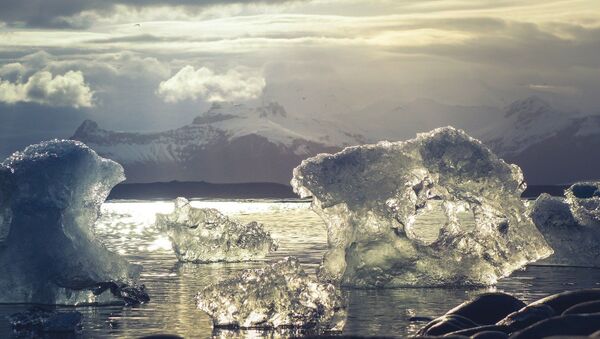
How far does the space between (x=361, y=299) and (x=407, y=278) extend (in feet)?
13.6

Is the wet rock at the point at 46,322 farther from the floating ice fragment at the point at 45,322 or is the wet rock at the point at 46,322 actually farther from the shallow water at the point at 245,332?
the shallow water at the point at 245,332

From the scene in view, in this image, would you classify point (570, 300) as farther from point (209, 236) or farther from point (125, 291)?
point (209, 236)

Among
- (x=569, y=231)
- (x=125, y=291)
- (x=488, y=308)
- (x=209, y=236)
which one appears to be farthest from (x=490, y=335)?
(x=209, y=236)

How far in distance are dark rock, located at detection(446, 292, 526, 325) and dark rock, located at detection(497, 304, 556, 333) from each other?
1.27m

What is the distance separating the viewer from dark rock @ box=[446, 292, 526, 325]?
2506cm

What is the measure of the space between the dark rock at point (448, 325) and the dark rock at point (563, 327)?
3602mm

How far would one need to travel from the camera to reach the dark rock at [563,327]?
62.8ft

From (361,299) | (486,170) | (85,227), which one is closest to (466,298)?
(361,299)

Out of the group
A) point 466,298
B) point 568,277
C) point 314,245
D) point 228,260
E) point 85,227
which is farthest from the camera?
point 314,245

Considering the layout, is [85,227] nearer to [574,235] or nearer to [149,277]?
[149,277]

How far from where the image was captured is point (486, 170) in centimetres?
3838

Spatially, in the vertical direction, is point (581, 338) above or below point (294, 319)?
above

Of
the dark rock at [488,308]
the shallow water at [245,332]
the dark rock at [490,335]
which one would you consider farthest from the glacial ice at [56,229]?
the dark rock at [490,335]

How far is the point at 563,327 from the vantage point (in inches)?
777
